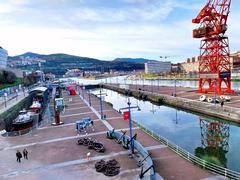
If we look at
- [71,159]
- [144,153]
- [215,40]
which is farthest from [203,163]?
[215,40]

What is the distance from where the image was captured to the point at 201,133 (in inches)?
1209

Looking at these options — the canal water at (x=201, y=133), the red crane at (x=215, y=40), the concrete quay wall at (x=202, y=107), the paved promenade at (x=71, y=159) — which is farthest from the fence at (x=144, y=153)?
the red crane at (x=215, y=40)

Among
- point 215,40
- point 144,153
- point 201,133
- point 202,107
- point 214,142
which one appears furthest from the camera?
point 215,40

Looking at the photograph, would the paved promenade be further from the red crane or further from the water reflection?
the red crane

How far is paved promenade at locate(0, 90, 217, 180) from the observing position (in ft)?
51.4

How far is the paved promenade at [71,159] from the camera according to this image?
1568 cm

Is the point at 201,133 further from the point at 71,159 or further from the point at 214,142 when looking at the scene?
the point at 71,159

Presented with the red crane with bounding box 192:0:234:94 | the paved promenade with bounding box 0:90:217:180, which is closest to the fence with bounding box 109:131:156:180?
the paved promenade with bounding box 0:90:217:180

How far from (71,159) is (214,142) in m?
18.0

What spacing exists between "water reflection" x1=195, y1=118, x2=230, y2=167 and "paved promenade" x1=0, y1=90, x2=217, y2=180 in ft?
18.6

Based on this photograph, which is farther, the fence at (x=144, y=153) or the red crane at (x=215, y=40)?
the red crane at (x=215, y=40)

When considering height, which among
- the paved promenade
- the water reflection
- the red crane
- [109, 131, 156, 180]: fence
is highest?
the red crane

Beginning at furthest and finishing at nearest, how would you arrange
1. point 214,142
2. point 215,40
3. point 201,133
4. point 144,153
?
point 215,40 < point 201,133 < point 214,142 < point 144,153

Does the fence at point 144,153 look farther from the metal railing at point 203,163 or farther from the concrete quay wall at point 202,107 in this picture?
the concrete quay wall at point 202,107
